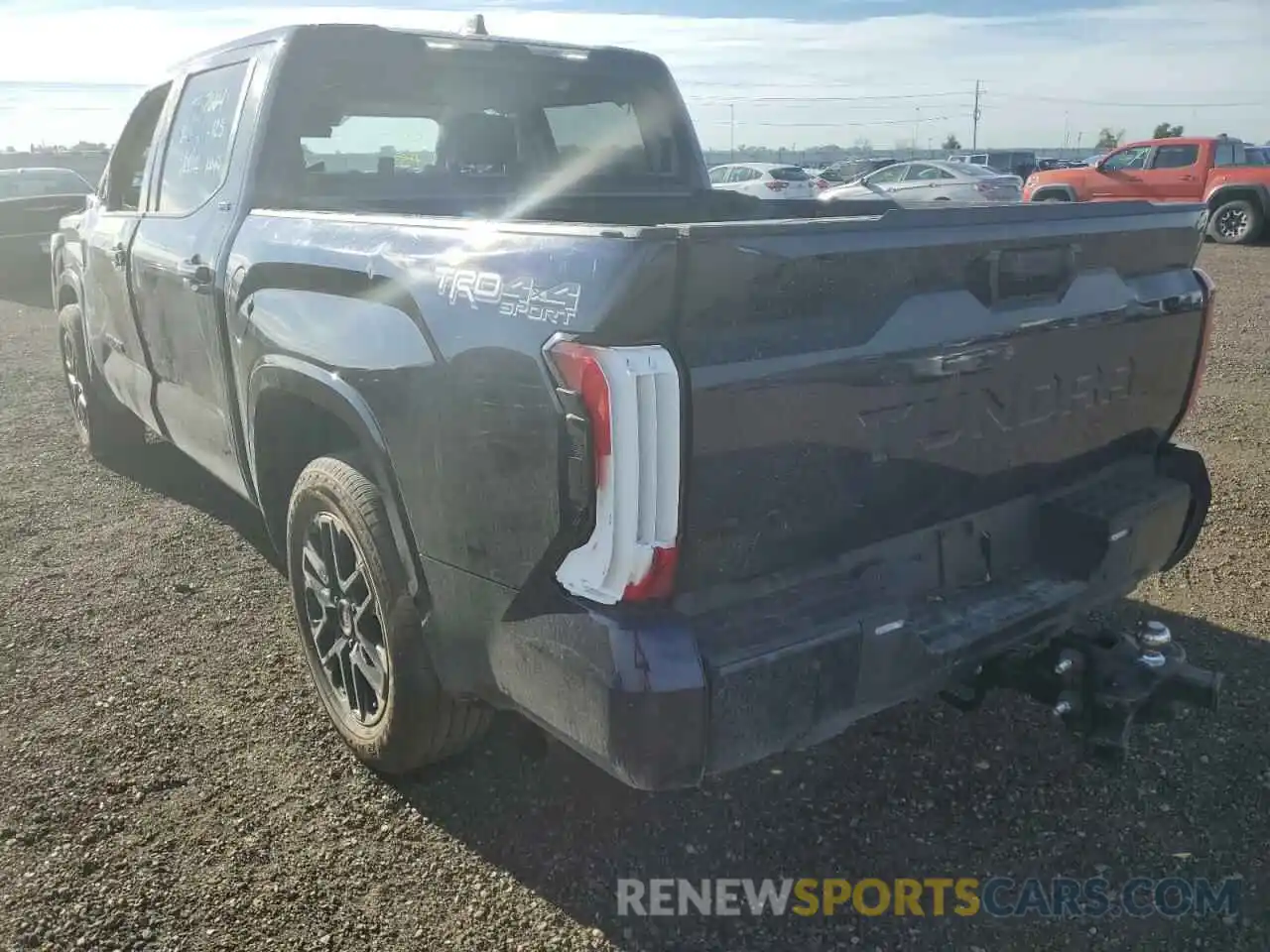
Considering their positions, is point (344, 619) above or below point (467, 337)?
below

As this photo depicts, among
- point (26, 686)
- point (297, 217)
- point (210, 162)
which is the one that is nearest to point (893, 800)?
point (297, 217)

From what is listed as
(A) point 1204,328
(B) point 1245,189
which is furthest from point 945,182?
(A) point 1204,328

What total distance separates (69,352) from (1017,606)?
18.2 ft

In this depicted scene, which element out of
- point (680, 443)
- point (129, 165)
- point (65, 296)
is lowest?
point (65, 296)

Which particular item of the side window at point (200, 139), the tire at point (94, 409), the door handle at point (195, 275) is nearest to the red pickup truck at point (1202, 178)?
the tire at point (94, 409)

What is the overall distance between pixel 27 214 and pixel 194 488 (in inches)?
389

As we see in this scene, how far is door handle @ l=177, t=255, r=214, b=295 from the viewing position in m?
3.36

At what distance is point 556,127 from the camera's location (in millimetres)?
4266

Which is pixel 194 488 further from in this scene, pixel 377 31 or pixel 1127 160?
pixel 1127 160

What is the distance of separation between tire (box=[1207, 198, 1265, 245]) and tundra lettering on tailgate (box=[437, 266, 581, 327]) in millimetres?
18836

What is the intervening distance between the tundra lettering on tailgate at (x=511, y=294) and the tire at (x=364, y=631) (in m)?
0.68

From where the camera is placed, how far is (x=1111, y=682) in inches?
98.4

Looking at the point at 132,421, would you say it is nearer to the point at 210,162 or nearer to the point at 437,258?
the point at 210,162

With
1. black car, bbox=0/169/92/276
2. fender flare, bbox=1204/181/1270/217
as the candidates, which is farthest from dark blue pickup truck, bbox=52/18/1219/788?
fender flare, bbox=1204/181/1270/217
